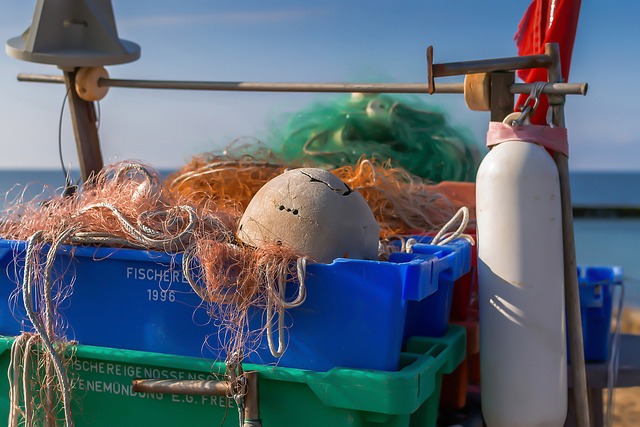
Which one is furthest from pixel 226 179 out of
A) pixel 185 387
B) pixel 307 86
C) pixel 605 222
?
pixel 605 222

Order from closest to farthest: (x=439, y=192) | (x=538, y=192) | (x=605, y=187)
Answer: (x=538, y=192)
(x=439, y=192)
(x=605, y=187)

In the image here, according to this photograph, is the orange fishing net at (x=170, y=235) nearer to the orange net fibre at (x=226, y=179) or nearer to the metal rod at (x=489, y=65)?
the orange net fibre at (x=226, y=179)

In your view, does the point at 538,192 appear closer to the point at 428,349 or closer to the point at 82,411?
the point at 428,349

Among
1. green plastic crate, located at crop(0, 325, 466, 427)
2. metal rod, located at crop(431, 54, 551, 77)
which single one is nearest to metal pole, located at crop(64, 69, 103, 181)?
green plastic crate, located at crop(0, 325, 466, 427)

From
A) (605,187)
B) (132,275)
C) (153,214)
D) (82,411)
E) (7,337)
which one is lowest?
(605,187)

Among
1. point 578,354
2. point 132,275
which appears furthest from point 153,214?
point 578,354

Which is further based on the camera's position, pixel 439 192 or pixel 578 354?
pixel 439 192

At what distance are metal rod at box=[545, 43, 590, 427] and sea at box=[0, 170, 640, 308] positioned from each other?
55.8 inches

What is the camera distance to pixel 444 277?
1971 millimetres

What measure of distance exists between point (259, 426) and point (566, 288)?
83 centimetres

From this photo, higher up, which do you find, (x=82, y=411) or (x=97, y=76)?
(x=97, y=76)

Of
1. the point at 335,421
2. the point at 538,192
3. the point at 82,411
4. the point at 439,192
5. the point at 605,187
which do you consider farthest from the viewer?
the point at 605,187

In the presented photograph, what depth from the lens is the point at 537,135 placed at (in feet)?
6.23

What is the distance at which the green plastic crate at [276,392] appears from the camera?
168 cm
